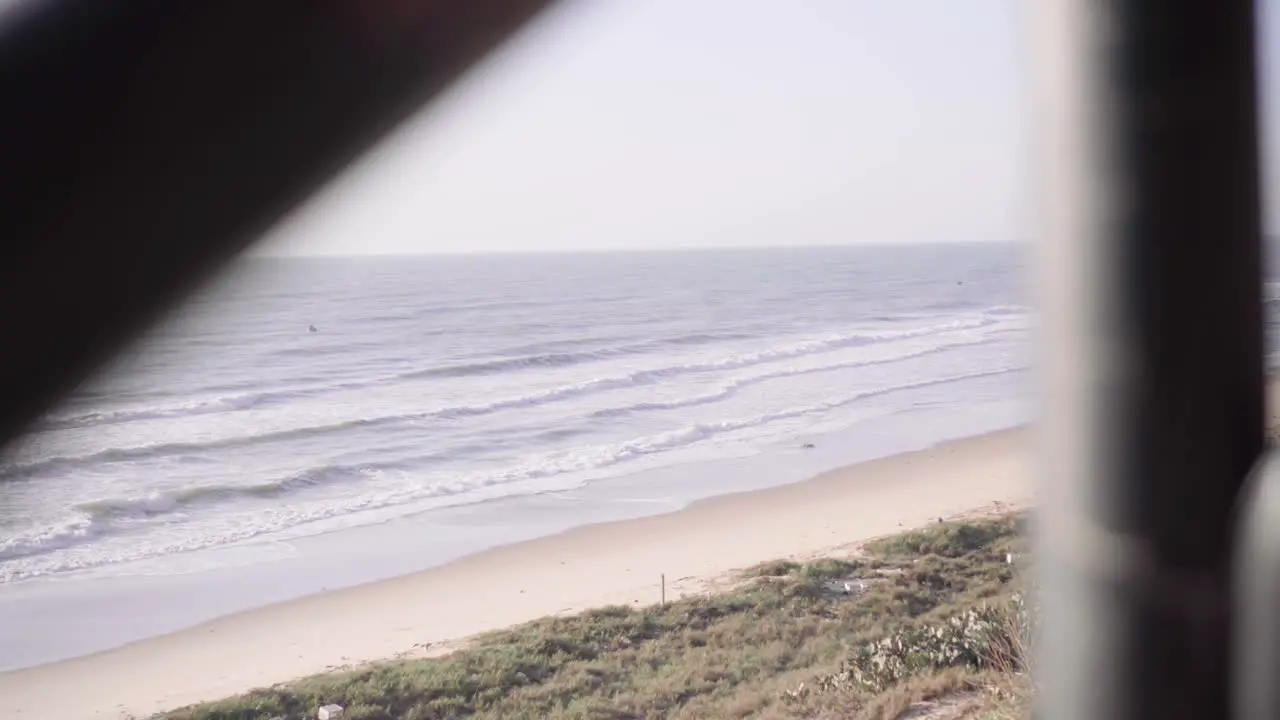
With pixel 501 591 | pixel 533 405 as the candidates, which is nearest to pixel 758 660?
pixel 501 591

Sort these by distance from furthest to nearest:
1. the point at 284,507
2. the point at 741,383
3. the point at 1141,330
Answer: the point at 741,383, the point at 284,507, the point at 1141,330

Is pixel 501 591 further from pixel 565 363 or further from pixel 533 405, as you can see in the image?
pixel 565 363

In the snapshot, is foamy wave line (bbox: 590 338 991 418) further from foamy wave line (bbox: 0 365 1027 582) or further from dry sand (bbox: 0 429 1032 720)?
dry sand (bbox: 0 429 1032 720)

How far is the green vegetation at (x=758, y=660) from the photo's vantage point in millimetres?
6027

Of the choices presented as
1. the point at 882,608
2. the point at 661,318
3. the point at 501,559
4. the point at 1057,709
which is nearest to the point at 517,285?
the point at 661,318

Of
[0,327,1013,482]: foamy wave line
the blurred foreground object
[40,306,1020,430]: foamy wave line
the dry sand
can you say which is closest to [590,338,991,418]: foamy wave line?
[0,327,1013,482]: foamy wave line

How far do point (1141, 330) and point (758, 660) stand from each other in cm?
681

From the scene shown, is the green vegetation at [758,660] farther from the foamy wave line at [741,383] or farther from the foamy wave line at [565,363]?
the foamy wave line at [741,383]

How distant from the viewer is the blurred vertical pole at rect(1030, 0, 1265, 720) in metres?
0.69

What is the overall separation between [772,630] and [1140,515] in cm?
740

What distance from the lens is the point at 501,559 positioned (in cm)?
1109

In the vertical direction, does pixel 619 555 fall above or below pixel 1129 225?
below

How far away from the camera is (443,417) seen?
18219 millimetres

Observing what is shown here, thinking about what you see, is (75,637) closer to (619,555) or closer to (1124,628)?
(619,555)
